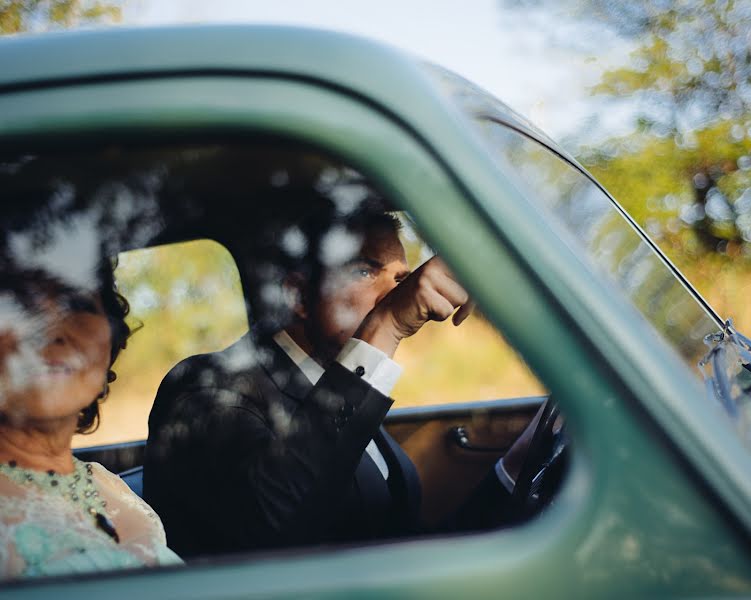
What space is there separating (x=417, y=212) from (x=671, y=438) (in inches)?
14.6

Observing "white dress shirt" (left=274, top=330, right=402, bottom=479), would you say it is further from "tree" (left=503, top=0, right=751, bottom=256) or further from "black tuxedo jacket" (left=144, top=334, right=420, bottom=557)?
"tree" (left=503, top=0, right=751, bottom=256)

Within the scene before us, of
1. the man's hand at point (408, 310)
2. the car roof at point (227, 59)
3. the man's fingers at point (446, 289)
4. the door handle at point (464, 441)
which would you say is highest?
the car roof at point (227, 59)

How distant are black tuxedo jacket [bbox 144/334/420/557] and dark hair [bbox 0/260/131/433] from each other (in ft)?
0.58

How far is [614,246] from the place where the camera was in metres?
1.50

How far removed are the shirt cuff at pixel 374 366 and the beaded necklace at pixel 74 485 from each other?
0.48m

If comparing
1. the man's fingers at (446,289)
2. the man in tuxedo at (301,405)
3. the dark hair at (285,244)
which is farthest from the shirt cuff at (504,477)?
the man's fingers at (446,289)

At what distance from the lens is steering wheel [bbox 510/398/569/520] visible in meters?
1.58

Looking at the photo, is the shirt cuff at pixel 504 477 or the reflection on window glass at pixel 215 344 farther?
the shirt cuff at pixel 504 477

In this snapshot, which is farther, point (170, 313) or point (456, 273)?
point (170, 313)

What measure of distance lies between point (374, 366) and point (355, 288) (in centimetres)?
37

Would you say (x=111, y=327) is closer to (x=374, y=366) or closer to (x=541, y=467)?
(x=374, y=366)

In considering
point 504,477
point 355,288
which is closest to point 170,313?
point 355,288

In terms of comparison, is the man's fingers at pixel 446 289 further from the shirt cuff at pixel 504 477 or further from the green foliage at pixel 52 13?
the green foliage at pixel 52 13

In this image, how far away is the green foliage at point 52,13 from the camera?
10797 mm
